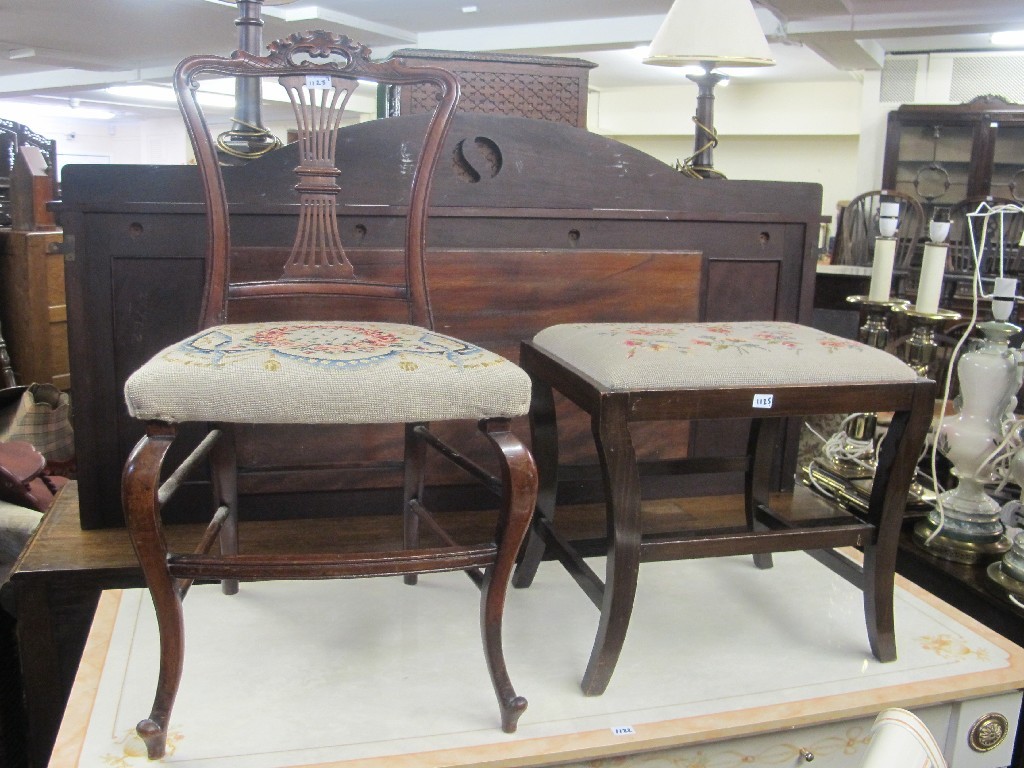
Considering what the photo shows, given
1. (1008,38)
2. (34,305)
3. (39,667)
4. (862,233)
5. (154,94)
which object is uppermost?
(1008,38)

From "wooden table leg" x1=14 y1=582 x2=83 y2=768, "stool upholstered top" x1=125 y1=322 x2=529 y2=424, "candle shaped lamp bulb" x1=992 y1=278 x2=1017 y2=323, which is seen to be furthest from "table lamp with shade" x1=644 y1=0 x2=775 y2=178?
"wooden table leg" x1=14 y1=582 x2=83 y2=768

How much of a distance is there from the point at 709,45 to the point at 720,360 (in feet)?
3.08

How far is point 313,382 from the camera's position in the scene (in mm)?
945

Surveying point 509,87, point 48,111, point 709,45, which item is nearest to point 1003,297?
point 709,45

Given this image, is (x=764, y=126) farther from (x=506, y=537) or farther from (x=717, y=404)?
(x=506, y=537)

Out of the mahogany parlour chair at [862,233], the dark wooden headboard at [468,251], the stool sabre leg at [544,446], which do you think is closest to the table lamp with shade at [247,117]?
the dark wooden headboard at [468,251]

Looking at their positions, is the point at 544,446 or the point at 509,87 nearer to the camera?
the point at 544,446

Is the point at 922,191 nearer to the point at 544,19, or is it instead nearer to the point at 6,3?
the point at 544,19

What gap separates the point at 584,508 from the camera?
1766 millimetres

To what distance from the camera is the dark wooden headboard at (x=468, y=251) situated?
1474mm

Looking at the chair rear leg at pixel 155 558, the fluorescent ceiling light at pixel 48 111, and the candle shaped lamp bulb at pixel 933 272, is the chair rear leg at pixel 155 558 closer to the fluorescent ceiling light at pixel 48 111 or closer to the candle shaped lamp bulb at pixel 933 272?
the candle shaped lamp bulb at pixel 933 272

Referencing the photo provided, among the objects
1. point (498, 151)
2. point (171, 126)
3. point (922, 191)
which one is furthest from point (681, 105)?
point (498, 151)

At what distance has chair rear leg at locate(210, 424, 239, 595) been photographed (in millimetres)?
1323

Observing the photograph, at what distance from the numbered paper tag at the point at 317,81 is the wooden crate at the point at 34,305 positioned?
7.77 feet
